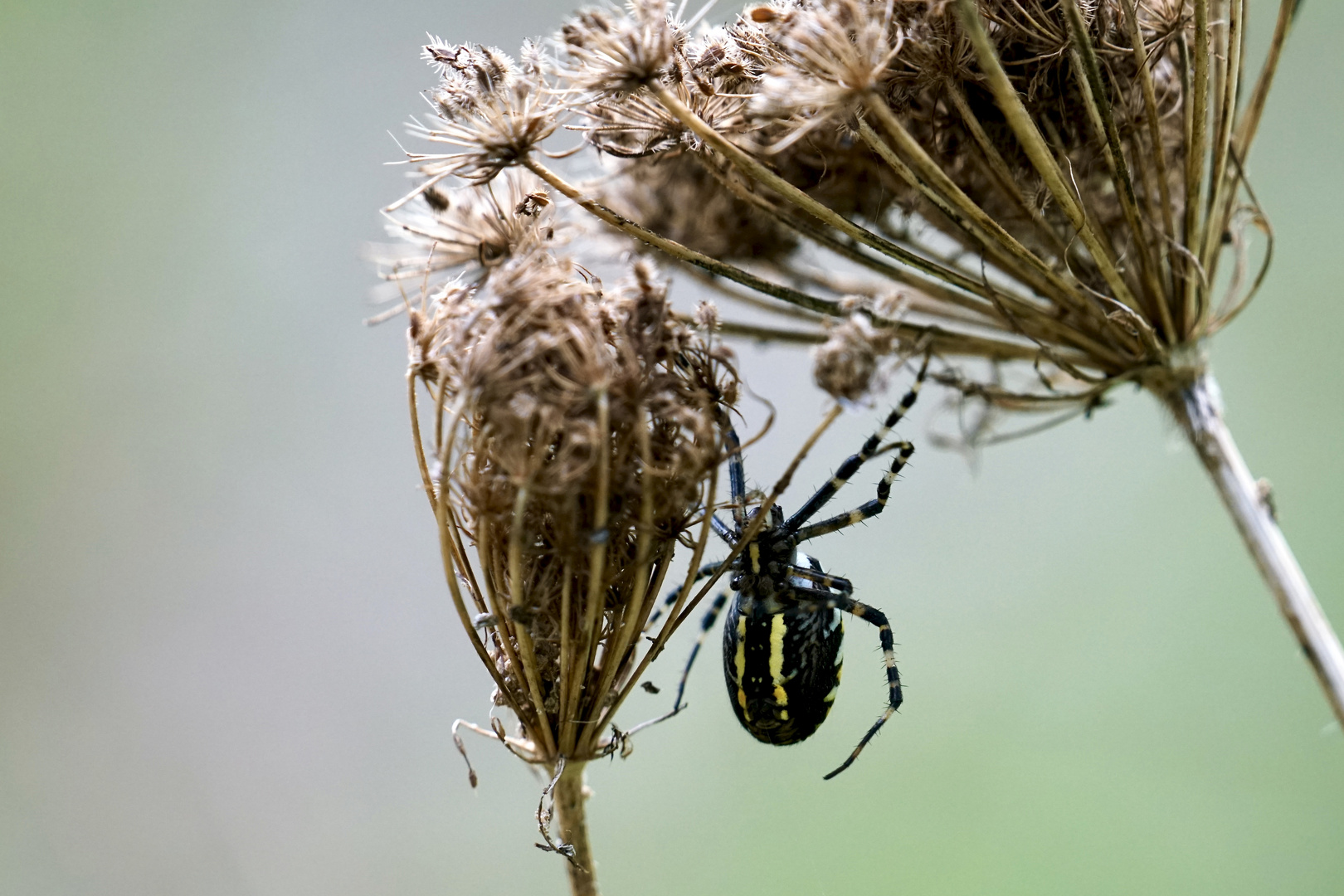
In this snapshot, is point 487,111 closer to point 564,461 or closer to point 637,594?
point 564,461

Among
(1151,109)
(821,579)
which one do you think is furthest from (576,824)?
(1151,109)

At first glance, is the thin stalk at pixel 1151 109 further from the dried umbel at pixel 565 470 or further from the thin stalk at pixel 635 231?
the dried umbel at pixel 565 470

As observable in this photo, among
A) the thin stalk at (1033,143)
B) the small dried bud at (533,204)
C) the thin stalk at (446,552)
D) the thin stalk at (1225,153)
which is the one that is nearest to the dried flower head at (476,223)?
the small dried bud at (533,204)

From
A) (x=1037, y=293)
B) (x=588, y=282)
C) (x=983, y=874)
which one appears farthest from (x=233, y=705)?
(x=1037, y=293)

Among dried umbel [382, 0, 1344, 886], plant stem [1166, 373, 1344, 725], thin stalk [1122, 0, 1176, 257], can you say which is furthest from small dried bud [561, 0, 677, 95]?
plant stem [1166, 373, 1344, 725]

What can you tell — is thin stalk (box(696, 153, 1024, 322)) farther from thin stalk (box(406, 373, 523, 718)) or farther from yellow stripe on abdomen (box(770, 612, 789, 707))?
yellow stripe on abdomen (box(770, 612, 789, 707))

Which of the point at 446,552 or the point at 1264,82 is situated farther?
the point at 1264,82
